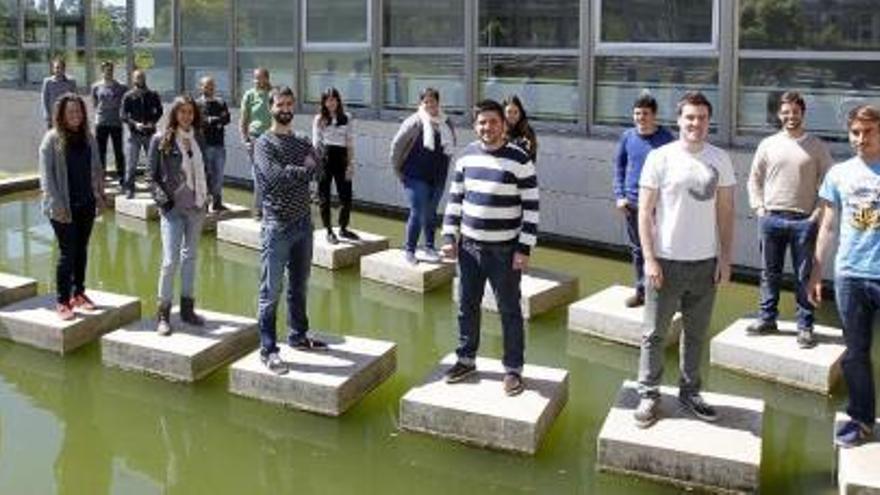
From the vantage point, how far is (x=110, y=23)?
16.2m

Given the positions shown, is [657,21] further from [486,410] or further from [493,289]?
[486,410]

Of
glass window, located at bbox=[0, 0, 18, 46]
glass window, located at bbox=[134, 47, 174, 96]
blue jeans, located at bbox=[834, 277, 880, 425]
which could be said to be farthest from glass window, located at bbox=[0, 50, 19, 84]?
blue jeans, located at bbox=[834, 277, 880, 425]

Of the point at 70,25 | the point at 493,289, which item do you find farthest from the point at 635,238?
the point at 70,25

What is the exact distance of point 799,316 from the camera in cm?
652

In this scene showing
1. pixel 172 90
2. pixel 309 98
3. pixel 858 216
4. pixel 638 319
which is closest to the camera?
pixel 858 216

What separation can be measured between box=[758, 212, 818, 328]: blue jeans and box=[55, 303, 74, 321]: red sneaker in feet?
15.2

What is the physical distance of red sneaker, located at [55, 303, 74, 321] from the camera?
6883 millimetres

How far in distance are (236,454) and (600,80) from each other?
245 inches

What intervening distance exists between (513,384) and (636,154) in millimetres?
2137

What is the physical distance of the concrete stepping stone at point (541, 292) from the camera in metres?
7.71

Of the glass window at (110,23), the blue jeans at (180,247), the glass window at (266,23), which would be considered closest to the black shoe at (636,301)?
the blue jeans at (180,247)

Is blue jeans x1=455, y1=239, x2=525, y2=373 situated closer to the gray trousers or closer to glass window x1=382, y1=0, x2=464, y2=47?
the gray trousers

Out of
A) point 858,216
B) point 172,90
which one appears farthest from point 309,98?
point 858,216

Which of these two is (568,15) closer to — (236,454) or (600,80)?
(600,80)
